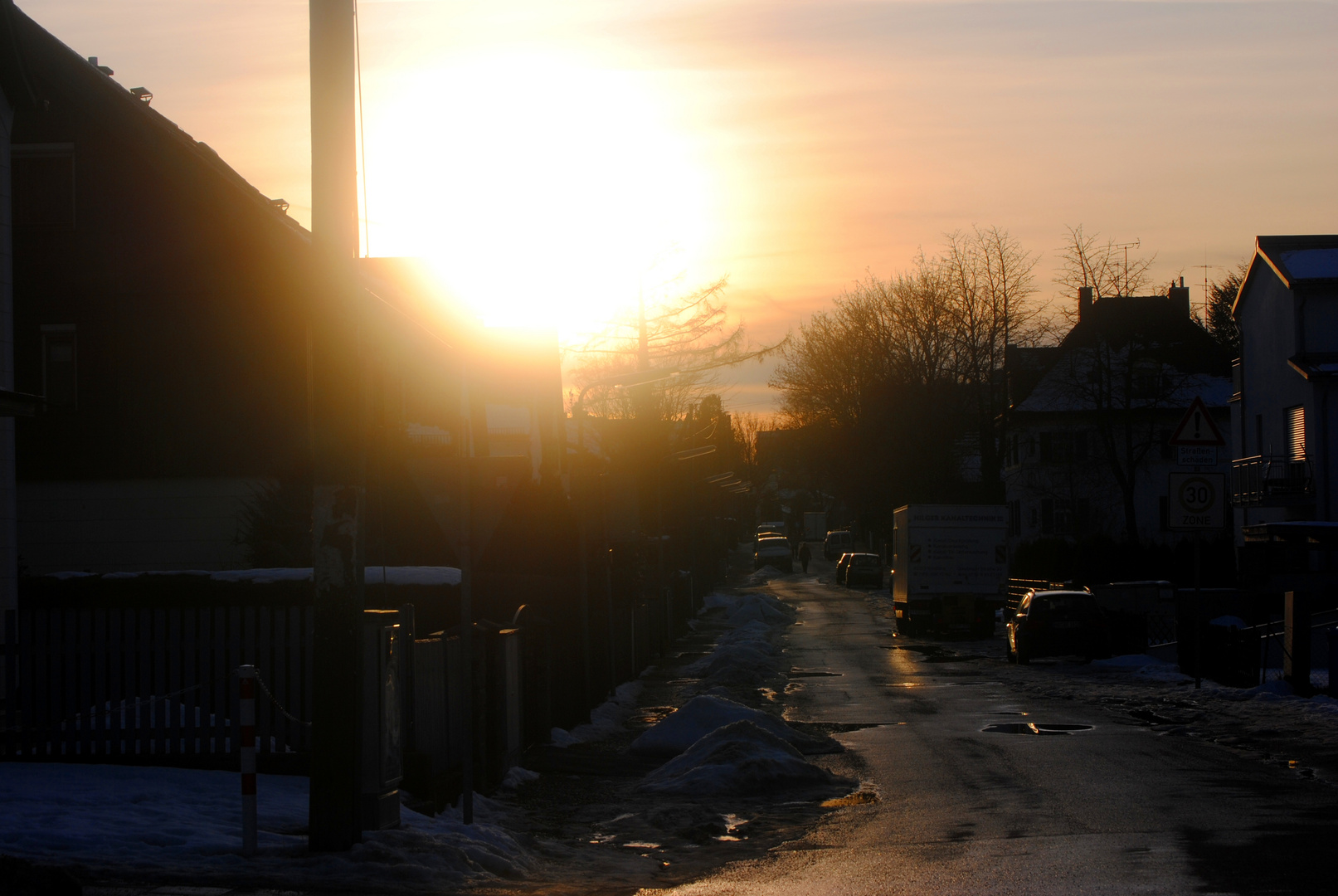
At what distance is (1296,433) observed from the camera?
40812 millimetres

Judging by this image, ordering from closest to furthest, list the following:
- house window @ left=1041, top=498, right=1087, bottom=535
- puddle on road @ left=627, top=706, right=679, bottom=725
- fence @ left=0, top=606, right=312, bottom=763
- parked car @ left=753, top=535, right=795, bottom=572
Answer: fence @ left=0, top=606, right=312, bottom=763, puddle on road @ left=627, top=706, right=679, bottom=725, house window @ left=1041, top=498, right=1087, bottom=535, parked car @ left=753, top=535, right=795, bottom=572

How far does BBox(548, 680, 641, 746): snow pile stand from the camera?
1565cm

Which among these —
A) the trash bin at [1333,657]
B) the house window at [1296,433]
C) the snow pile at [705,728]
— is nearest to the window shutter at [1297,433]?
the house window at [1296,433]

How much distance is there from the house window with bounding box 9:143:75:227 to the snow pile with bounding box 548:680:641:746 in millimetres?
12120

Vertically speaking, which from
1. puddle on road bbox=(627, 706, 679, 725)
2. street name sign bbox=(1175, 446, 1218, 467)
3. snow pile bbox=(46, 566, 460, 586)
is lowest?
puddle on road bbox=(627, 706, 679, 725)

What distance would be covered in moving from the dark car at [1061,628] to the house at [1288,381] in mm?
14476

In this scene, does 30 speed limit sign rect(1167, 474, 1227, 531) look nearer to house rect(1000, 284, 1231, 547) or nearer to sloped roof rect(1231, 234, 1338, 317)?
sloped roof rect(1231, 234, 1338, 317)

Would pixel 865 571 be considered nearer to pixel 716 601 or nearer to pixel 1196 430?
pixel 716 601

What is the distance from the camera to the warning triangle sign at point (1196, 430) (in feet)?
63.8

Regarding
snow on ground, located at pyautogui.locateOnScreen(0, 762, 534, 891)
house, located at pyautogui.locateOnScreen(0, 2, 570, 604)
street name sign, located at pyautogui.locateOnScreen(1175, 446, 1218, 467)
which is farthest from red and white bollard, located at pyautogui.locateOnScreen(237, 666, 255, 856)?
street name sign, located at pyautogui.locateOnScreen(1175, 446, 1218, 467)

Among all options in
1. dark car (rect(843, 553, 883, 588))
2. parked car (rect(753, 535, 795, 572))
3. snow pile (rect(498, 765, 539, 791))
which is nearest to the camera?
snow pile (rect(498, 765, 539, 791))

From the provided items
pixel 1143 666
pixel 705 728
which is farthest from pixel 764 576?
pixel 705 728

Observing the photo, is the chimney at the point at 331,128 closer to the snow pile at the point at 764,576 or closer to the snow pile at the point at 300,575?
the snow pile at the point at 300,575

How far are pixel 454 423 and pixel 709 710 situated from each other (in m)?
11.6
